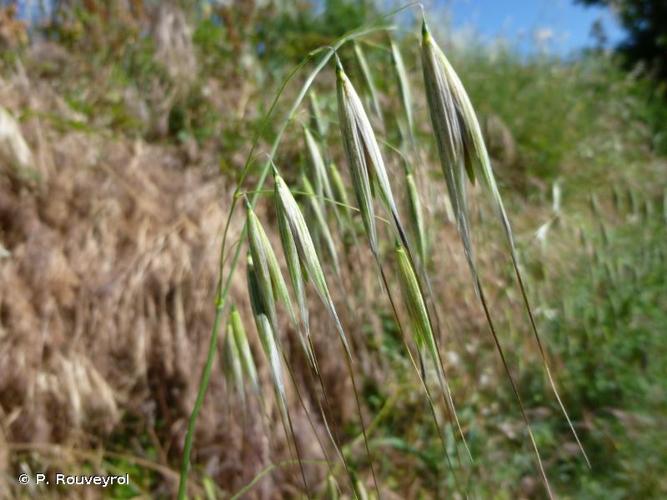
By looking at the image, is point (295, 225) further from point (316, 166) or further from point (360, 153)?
point (316, 166)

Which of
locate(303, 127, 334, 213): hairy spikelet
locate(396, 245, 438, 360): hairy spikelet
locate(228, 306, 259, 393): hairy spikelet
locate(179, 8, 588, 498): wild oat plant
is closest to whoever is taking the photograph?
locate(179, 8, 588, 498): wild oat plant

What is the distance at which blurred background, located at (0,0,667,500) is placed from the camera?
1.55 metres

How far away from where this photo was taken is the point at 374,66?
3004mm

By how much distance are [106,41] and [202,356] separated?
4.82ft

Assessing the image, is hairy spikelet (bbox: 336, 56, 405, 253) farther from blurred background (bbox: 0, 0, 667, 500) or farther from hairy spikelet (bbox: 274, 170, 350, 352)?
blurred background (bbox: 0, 0, 667, 500)

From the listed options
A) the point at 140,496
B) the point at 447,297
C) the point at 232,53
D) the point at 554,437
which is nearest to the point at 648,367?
the point at 554,437

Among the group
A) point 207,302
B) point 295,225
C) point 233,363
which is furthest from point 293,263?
point 207,302

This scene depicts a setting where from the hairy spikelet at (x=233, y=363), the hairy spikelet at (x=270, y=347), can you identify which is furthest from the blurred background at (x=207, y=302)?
the hairy spikelet at (x=270, y=347)

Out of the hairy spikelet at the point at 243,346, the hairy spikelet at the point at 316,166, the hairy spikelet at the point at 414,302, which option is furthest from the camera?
the hairy spikelet at the point at 316,166

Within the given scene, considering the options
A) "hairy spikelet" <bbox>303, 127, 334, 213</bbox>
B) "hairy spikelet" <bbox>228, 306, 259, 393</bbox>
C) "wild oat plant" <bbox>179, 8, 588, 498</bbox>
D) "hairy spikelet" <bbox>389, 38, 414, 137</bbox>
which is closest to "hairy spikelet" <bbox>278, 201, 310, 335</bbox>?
"wild oat plant" <bbox>179, 8, 588, 498</bbox>

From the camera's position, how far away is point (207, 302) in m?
1.74

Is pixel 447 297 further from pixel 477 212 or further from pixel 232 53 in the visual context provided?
pixel 232 53

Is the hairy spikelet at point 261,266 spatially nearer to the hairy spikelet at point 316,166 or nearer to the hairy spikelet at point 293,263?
the hairy spikelet at point 293,263

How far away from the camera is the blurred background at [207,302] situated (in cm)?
155
